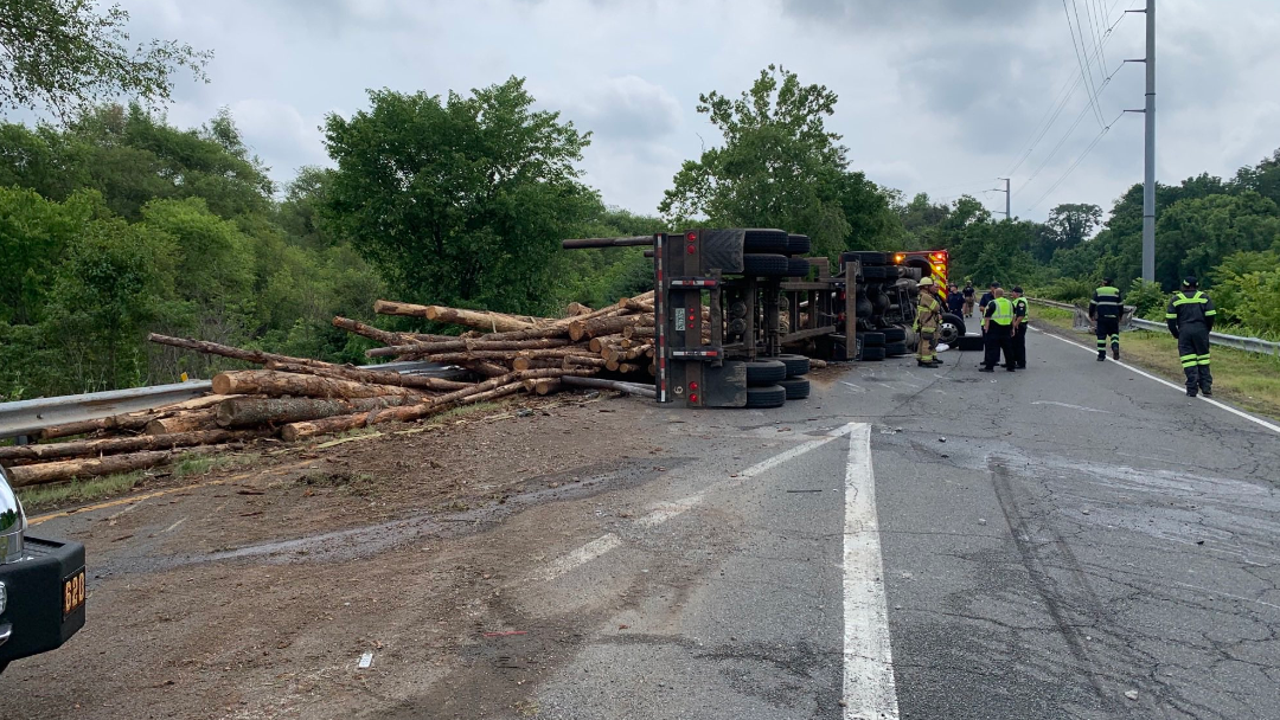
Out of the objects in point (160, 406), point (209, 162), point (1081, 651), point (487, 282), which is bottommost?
point (1081, 651)

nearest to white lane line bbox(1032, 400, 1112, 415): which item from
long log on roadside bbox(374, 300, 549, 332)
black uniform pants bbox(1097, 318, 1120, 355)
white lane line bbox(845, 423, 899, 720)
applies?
white lane line bbox(845, 423, 899, 720)

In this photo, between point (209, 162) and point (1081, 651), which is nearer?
point (1081, 651)

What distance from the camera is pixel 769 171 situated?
38.5m

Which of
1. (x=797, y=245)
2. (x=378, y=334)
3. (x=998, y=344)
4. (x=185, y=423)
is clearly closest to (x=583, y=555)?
(x=185, y=423)

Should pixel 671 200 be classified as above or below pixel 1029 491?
above

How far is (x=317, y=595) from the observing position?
16.0ft

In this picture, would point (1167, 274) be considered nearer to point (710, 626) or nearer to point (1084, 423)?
point (1084, 423)

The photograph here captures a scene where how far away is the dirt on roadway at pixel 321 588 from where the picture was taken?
3.72 m

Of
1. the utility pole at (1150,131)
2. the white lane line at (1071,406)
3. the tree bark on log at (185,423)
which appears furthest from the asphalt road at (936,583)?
the utility pole at (1150,131)

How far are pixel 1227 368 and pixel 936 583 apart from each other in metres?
16.6

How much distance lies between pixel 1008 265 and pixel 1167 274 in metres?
11.7

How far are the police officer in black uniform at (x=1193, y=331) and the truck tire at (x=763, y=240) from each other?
6.47m

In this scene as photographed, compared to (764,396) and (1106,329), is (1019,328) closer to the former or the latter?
(1106,329)

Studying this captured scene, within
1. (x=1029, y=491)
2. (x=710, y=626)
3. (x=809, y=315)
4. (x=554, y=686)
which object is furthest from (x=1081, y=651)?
(x=809, y=315)
